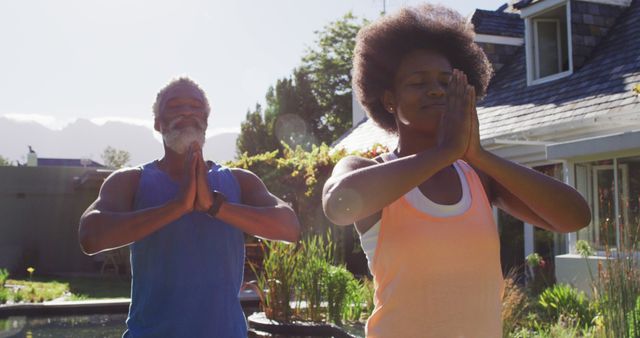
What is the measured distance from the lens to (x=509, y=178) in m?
1.67

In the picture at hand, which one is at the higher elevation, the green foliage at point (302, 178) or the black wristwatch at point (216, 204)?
the green foliage at point (302, 178)

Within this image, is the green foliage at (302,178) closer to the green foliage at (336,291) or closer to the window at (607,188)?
the window at (607,188)

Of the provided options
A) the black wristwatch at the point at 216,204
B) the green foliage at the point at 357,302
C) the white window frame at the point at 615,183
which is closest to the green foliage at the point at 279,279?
the green foliage at the point at 357,302

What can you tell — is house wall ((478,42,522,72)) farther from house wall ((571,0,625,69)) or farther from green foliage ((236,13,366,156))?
green foliage ((236,13,366,156))

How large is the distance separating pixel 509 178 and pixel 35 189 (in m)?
17.9

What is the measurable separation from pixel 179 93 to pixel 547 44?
1068 cm

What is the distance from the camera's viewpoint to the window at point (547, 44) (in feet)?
39.3

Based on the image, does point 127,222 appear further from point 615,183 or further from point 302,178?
point 302,178

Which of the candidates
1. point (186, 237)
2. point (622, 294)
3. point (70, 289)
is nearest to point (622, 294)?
point (622, 294)

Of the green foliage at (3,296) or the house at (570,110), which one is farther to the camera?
the green foliage at (3,296)

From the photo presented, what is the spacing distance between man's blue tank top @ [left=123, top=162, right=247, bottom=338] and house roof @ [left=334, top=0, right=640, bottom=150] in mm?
7704

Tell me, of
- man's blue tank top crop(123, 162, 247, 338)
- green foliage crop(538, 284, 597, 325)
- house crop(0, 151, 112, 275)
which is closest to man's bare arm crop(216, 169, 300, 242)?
man's blue tank top crop(123, 162, 247, 338)

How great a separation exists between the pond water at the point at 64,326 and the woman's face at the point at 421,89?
6.97 metres

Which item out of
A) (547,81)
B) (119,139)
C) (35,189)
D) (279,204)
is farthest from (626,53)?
(119,139)
